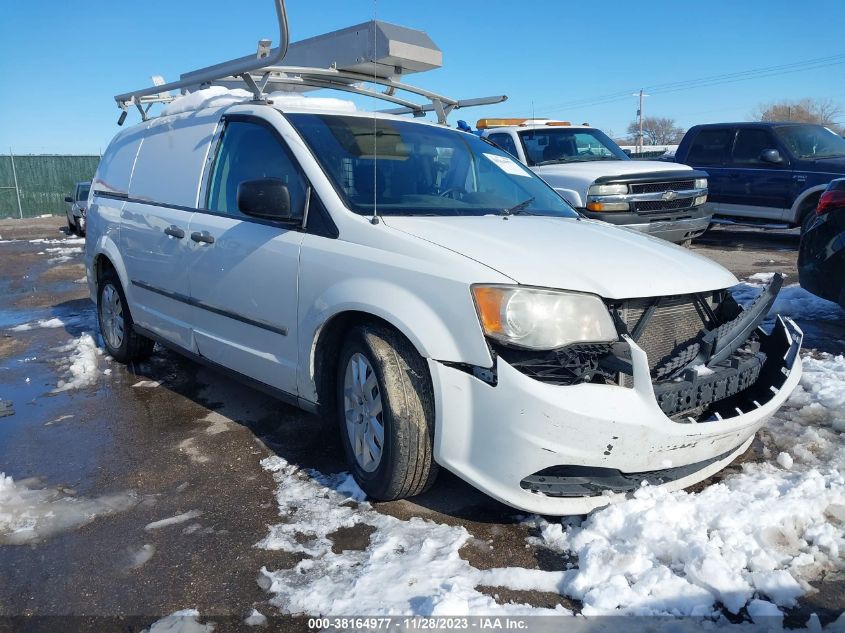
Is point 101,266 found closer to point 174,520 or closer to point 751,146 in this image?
point 174,520

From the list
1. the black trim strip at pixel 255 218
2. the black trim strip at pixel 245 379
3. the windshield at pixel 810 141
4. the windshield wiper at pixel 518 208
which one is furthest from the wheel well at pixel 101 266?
the windshield at pixel 810 141

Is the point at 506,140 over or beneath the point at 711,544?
over

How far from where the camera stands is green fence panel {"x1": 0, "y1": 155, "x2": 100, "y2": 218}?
94.9 feet

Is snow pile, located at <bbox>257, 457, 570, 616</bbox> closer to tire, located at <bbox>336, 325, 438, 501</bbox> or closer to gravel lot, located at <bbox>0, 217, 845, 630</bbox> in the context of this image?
gravel lot, located at <bbox>0, 217, 845, 630</bbox>

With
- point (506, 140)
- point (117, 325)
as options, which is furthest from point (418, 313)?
point (506, 140)

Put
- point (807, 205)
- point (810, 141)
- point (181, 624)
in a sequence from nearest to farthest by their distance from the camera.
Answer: point (181, 624) < point (807, 205) < point (810, 141)

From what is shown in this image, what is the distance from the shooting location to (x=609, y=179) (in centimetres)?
829

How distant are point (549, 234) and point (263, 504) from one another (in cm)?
185

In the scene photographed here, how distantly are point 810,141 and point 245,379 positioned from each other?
1014 centimetres

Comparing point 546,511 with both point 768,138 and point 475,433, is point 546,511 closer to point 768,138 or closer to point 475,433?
point 475,433

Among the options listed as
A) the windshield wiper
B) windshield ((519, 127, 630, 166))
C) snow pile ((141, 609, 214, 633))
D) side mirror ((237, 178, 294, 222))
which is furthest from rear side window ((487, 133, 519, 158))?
snow pile ((141, 609, 214, 633))

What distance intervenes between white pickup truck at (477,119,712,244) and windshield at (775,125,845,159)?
8.13 feet

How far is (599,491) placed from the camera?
2781 mm

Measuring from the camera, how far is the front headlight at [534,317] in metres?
2.67
